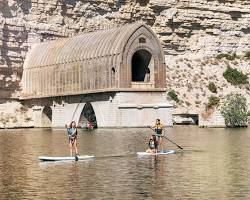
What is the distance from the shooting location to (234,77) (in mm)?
123188

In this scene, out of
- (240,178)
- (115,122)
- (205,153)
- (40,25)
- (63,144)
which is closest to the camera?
(240,178)

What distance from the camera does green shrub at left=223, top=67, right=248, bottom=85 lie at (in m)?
122

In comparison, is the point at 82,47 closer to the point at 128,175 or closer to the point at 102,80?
the point at 102,80

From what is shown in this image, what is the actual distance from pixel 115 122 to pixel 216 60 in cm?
4560

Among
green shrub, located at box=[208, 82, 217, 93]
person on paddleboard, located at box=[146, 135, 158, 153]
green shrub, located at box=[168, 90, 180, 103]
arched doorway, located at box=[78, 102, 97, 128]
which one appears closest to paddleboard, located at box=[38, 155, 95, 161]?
person on paddleboard, located at box=[146, 135, 158, 153]

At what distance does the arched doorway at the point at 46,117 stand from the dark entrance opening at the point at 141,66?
42.5 ft

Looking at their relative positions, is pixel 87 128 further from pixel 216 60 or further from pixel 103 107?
pixel 216 60

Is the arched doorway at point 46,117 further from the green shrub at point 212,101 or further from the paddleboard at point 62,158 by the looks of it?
the paddleboard at point 62,158

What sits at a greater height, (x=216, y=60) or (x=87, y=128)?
(x=216, y=60)

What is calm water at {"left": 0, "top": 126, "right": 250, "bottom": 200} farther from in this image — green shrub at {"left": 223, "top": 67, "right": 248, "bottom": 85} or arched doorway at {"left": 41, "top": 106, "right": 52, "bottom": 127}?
green shrub at {"left": 223, "top": 67, "right": 248, "bottom": 85}

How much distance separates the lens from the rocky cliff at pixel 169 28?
105625mm

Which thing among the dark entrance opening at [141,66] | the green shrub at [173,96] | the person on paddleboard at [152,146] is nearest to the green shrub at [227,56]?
the green shrub at [173,96]

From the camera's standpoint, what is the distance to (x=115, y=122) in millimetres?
88375

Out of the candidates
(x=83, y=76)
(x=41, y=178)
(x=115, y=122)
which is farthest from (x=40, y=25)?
(x=41, y=178)
